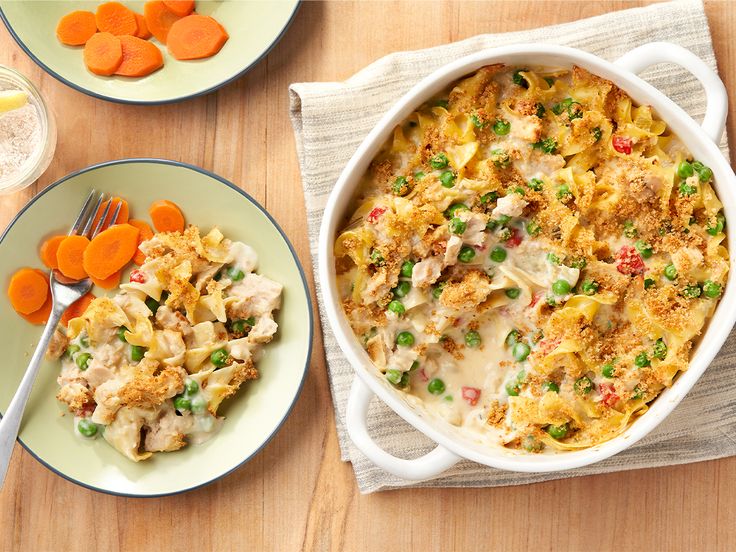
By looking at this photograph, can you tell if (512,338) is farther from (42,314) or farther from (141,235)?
(42,314)

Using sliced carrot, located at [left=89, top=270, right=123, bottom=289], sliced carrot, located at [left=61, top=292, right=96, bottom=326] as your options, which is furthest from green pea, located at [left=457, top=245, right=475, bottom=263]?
sliced carrot, located at [left=61, top=292, right=96, bottom=326]

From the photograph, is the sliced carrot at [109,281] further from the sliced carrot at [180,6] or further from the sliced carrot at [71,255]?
the sliced carrot at [180,6]

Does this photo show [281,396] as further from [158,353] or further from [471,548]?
[471,548]

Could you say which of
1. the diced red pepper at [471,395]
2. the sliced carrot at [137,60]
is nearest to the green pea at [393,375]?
the diced red pepper at [471,395]

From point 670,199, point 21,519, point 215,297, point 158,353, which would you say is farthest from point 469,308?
point 21,519

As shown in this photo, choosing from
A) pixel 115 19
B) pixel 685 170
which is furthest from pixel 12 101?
pixel 685 170

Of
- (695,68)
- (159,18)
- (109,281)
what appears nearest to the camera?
(695,68)
